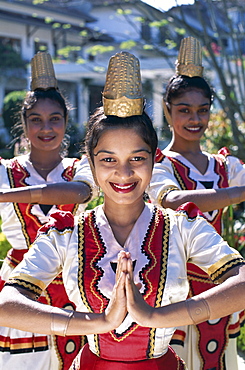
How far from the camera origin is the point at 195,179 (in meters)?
2.86

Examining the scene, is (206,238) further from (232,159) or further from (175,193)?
(232,159)

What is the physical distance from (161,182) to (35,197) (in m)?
0.60

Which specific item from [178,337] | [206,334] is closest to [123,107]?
[178,337]

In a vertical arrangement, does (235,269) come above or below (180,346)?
above

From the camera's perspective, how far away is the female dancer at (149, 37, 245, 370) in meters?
2.49

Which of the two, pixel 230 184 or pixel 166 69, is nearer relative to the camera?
pixel 230 184

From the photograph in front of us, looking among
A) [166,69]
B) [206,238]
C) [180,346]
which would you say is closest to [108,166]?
[206,238]

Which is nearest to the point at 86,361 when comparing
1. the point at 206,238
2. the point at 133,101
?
the point at 206,238

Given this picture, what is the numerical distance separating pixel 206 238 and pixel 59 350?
1127mm

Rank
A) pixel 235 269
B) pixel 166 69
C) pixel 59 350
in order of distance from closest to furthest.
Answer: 1. pixel 235 269
2. pixel 59 350
3. pixel 166 69

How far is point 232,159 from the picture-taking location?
3047 millimetres

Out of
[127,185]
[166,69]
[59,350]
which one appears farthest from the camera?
[166,69]

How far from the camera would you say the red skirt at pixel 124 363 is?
6.07ft

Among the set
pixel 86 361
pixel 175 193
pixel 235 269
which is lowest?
pixel 86 361
